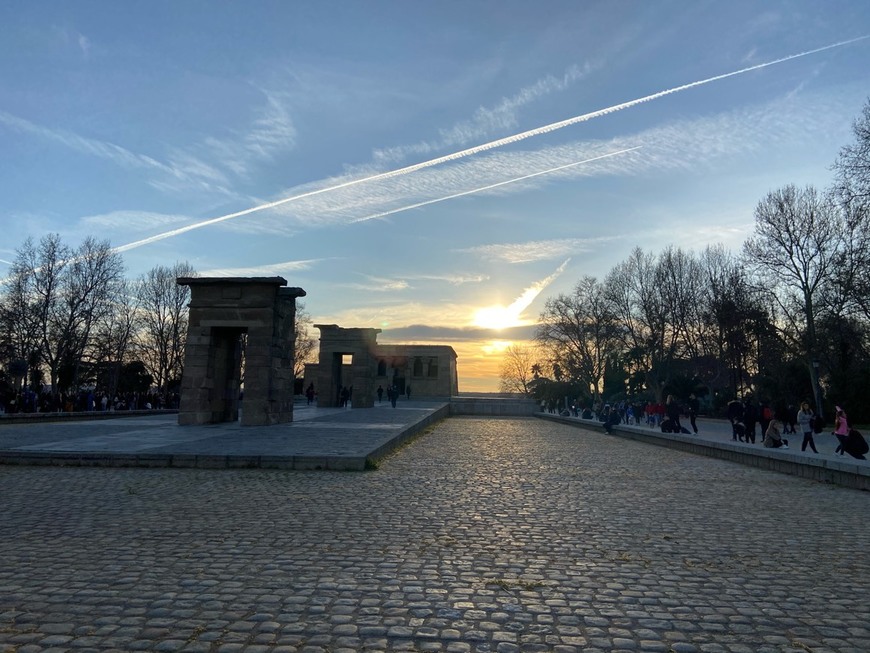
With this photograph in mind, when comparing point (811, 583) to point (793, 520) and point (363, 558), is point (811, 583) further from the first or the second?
point (363, 558)

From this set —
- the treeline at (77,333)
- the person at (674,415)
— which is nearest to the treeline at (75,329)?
the treeline at (77,333)

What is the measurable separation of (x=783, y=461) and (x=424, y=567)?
12120mm

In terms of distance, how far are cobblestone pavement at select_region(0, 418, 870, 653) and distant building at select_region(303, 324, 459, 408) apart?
101 ft

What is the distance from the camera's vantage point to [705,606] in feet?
16.5

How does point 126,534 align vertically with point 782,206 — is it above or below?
Answer: below

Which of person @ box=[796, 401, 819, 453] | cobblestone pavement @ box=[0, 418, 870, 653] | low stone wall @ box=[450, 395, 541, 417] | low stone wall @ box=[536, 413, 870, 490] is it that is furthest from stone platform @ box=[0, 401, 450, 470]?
low stone wall @ box=[450, 395, 541, 417]

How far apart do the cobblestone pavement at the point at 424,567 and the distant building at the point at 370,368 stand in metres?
30.7

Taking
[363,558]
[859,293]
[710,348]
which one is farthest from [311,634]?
[710,348]

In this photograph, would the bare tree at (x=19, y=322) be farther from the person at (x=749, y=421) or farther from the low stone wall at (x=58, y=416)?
the person at (x=749, y=421)

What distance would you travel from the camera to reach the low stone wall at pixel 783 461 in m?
12.6

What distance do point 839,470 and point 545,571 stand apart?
32.3ft

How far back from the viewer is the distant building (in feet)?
139

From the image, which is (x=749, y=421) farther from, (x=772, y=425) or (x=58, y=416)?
(x=58, y=416)

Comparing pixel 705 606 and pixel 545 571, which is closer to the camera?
pixel 705 606
